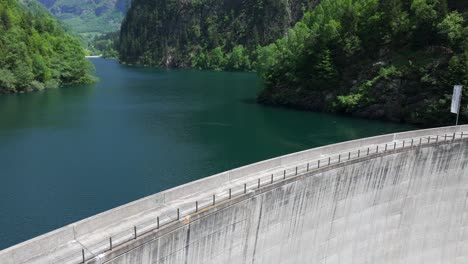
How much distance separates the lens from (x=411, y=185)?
26594mm

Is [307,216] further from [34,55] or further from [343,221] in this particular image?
[34,55]

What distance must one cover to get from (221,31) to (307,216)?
16746 centimetres

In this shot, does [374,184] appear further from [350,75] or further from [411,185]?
[350,75]

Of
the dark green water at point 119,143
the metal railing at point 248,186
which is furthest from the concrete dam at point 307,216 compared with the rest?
the dark green water at point 119,143

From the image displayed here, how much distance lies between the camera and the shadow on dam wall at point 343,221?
54.0 ft

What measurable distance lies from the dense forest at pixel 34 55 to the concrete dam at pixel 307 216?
257ft

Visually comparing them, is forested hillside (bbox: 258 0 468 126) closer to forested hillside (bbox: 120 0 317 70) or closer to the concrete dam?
the concrete dam

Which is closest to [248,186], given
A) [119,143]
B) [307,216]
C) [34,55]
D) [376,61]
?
[307,216]

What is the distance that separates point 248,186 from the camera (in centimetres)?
1928

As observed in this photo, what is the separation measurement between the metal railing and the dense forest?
77980 mm

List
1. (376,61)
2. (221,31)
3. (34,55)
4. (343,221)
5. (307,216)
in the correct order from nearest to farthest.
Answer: (307,216) < (343,221) < (376,61) < (34,55) < (221,31)

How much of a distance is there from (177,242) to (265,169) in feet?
24.8

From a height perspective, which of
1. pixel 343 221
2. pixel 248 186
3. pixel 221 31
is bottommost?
pixel 343 221

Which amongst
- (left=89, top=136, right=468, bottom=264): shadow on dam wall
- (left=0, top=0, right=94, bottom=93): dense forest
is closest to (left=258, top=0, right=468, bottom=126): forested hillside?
(left=89, top=136, right=468, bottom=264): shadow on dam wall
